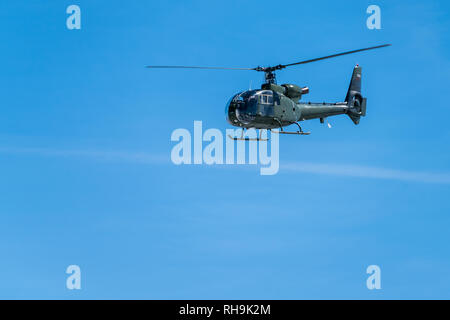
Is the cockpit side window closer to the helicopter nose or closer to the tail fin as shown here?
the helicopter nose

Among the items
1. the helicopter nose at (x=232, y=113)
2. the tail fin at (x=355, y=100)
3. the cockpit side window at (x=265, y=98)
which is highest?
the tail fin at (x=355, y=100)

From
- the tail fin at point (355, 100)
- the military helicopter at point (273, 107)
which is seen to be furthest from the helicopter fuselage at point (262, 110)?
the tail fin at point (355, 100)

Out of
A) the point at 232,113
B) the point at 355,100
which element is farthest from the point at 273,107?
the point at 355,100

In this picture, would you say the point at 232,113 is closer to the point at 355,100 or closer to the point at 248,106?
the point at 248,106

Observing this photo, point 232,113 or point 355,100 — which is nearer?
point 232,113

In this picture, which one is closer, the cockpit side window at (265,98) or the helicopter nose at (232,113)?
the helicopter nose at (232,113)

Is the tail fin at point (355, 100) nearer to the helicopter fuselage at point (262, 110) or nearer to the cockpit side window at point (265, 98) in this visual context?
the helicopter fuselage at point (262, 110)

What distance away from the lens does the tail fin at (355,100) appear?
73.1 meters

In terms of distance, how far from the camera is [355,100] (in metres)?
74.2

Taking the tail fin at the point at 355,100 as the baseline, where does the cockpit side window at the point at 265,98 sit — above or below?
below

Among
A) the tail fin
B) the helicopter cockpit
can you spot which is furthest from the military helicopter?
the tail fin

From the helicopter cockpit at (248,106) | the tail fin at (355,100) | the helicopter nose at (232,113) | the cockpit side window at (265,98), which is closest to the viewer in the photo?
the helicopter cockpit at (248,106)
